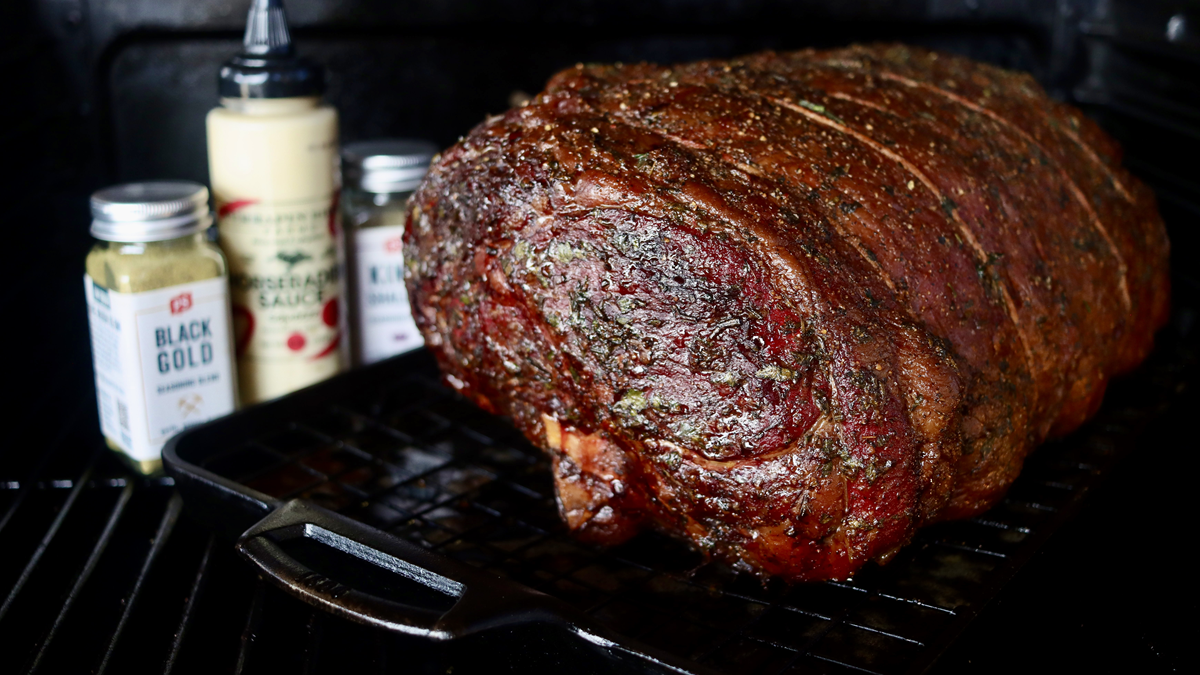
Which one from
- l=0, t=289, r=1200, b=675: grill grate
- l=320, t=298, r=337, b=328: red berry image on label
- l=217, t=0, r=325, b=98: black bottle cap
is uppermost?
l=217, t=0, r=325, b=98: black bottle cap

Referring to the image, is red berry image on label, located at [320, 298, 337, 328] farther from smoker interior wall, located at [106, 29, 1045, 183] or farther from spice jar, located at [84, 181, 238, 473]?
smoker interior wall, located at [106, 29, 1045, 183]

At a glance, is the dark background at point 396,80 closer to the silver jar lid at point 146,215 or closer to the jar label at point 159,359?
the jar label at point 159,359

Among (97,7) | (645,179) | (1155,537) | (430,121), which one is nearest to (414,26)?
(430,121)

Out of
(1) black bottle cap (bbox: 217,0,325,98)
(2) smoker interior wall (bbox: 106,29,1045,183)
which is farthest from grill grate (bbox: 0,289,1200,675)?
(2) smoker interior wall (bbox: 106,29,1045,183)

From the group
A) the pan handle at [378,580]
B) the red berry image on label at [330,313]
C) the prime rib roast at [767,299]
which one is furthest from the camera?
the red berry image on label at [330,313]

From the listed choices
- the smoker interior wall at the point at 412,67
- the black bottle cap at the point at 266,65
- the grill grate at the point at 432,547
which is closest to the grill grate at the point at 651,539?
the grill grate at the point at 432,547

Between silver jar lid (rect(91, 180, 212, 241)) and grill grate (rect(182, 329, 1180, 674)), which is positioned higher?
silver jar lid (rect(91, 180, 212, 241))
